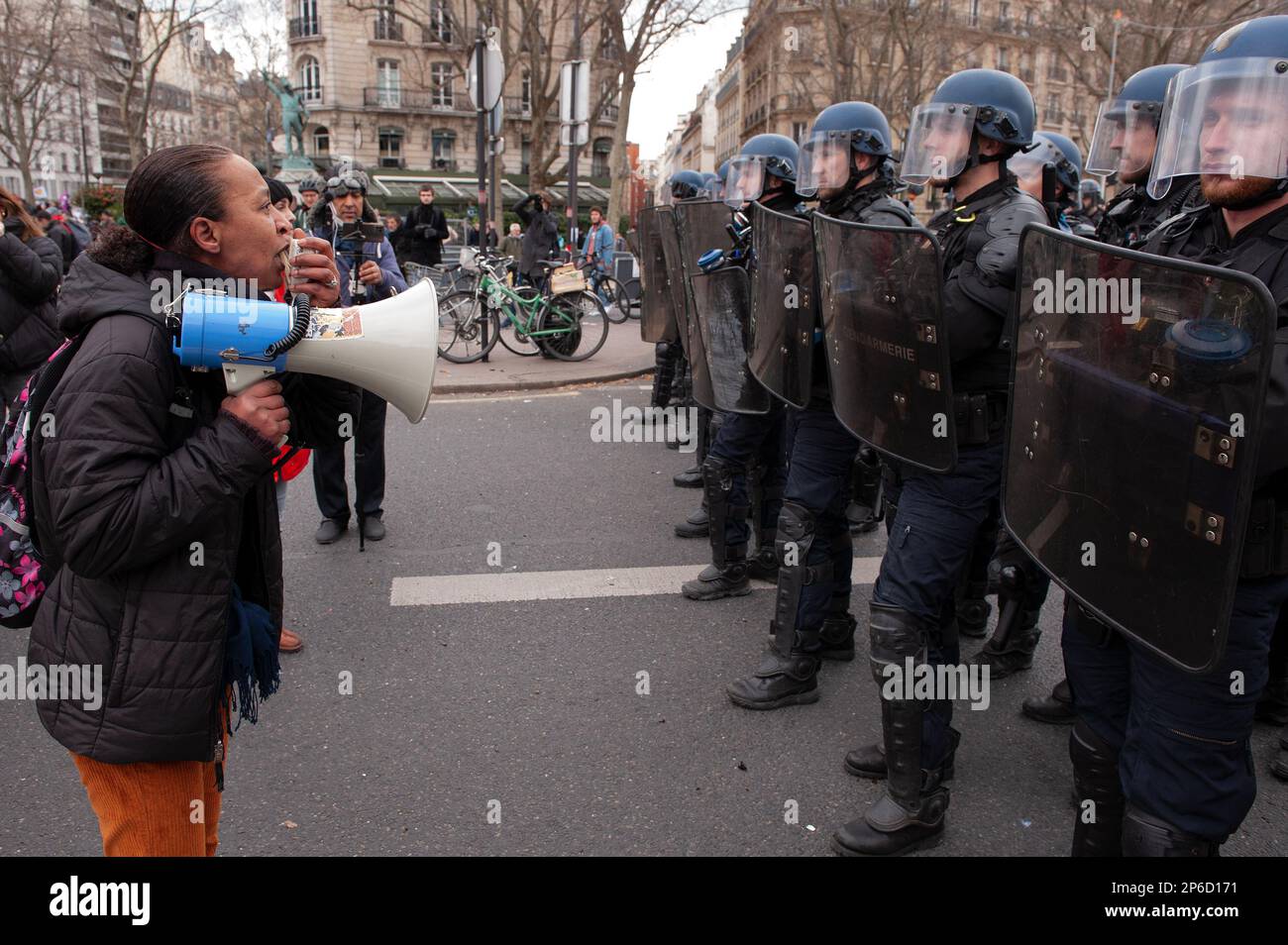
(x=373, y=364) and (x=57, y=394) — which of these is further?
(x=373, y=364)

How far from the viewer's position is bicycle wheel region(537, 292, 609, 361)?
11.1 metres

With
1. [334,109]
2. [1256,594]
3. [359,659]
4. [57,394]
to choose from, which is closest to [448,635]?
[359,659]

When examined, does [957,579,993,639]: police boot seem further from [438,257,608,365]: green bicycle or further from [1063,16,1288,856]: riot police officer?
[438,257,608,365]: green bicycle

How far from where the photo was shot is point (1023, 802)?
301cm

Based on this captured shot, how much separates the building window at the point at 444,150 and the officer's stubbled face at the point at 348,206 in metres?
56.0

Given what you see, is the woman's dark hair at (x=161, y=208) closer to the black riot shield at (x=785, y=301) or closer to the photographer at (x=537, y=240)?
the black riot shield at (x=785, y=301)

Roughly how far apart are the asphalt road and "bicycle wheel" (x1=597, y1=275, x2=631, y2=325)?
11000mm

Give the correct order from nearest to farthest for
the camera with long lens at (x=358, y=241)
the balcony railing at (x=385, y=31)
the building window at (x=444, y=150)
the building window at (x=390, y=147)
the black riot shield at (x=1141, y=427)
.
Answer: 1. the black riot shield at (x=1141, y=427)
2. the camera with long lens at (x=358, y=241)
3. the balcony railing at (x=385, y=31)
4. the building window at (x=390, y=147)
5. the building window at (x=444, y=150)

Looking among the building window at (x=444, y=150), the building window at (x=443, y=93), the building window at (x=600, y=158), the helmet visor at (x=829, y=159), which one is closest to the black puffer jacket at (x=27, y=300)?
the helmet visor at (x=829, y=159)

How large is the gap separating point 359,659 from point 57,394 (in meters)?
2.45

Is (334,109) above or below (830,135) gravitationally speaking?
above

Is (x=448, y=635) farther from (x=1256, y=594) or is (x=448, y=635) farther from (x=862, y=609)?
(x=1256, y=594)

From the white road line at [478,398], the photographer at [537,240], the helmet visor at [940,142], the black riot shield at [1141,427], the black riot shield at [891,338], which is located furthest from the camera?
the photographer at [537,240]

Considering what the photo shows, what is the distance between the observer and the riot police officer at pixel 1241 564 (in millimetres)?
1822
